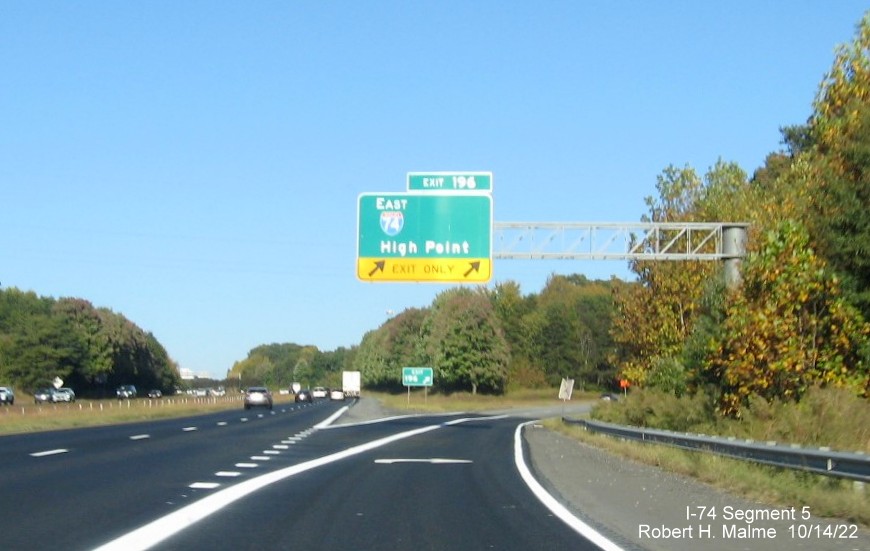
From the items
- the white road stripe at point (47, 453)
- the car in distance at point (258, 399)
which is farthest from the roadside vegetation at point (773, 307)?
the car in distance at point (258, 399)

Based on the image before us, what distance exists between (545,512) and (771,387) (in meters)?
18.4

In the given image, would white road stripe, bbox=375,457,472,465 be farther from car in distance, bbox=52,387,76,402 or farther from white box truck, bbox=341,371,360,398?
white box truck, bbox=341,371,360,398

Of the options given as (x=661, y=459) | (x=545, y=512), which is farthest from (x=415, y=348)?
(x=545, y=512)

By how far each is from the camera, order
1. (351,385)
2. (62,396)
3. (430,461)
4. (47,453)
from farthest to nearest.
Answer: (351,385), (62,396), (47,453), (430,461)

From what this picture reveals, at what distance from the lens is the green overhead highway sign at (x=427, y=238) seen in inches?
1423

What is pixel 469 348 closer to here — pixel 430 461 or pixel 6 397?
pixel 6 397

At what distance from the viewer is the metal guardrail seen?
1460cm

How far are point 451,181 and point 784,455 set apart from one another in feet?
66.4

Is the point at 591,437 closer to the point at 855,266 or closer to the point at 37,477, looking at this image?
the point at 855,266

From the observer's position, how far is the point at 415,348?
14388 centimetres

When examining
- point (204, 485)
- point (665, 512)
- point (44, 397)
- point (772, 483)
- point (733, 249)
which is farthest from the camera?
point (44, 397)

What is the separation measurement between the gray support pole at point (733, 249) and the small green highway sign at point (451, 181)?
7.46 m

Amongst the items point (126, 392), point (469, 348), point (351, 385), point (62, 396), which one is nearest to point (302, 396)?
point (469, 348)

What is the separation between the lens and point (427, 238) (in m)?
36.3
